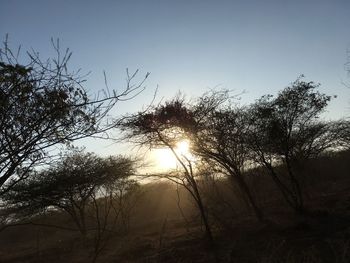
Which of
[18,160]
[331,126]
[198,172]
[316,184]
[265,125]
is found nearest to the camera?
[18,160]

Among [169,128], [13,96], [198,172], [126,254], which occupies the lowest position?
[126,254]

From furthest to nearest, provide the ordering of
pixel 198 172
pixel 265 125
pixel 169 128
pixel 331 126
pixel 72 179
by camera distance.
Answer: pixel 331 126 → pixel 265 125 → pixel 198 172 → pixel 169 128 → pixel 72 179

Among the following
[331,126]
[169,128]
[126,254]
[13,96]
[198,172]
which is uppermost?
[331,126]

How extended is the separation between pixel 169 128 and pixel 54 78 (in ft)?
30.2

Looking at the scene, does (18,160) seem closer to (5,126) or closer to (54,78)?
(5,126)

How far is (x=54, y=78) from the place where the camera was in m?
4.24

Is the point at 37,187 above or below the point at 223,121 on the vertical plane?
below

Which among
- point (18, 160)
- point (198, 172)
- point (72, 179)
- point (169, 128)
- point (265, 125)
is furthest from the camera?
point (265, 125)

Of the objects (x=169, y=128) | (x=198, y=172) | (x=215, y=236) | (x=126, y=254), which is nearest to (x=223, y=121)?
(x=198, y=172)

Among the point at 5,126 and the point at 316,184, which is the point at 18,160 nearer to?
the point at 5,126

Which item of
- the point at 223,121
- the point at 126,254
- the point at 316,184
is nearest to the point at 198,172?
the point at 223,121

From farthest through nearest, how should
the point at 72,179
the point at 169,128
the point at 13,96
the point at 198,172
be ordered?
the point at 198,172, the point at 169,128, the point at 72,179, the point at 13,96

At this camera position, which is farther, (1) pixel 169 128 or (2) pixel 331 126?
(2) pixel 331 126

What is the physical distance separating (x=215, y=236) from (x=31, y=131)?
1275 cm
